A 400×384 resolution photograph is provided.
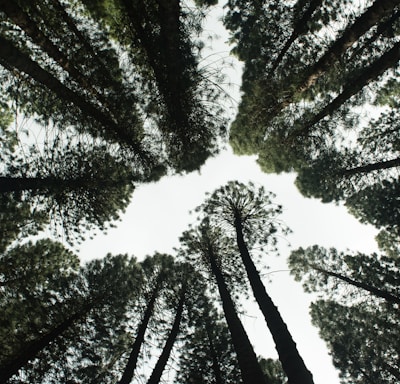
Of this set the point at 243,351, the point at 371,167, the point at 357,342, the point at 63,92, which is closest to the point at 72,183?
the point at 63,92

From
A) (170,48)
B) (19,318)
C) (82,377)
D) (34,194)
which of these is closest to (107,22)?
(170,48)

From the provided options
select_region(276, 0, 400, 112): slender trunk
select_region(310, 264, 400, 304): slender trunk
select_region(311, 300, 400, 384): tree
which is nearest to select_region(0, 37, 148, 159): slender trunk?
select_region(276, 0, 400, 112): slender trunk

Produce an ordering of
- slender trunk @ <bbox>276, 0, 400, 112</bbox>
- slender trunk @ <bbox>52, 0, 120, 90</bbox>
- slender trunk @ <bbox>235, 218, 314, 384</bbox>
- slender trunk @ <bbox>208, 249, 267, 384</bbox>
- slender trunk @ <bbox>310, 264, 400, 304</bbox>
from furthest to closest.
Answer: slender trunk @ <bbox>310, 264, 400, 304</bbox> → slender trunk @ <bbox>52, 0, 120, 90</bbox> → slender trunk @ <bbox>276, 0, 400, 112</bbox> → slender trunk @ <bbox>208, 249, 267, 384</bbox> → slender trunk @ <bbox>235, 218, 314, 384</bbox>

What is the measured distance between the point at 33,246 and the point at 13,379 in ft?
15.2

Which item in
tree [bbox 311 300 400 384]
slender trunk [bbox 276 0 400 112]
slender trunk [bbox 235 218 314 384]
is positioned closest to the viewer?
slender trunk [bbox 235 218 314 384]

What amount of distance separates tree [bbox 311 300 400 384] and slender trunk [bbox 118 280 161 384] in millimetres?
10433

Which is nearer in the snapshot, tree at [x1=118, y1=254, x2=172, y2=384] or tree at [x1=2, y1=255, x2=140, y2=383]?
tree at [x1=2, y1=255, x2=140, y2=383]

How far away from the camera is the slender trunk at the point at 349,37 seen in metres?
5.77

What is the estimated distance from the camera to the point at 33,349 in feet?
26.1

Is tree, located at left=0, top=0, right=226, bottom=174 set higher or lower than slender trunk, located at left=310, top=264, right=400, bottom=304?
higher

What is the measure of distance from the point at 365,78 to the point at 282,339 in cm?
761

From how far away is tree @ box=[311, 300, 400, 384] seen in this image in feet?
47.8

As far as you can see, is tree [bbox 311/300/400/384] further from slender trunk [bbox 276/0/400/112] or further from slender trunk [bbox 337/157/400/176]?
slender trunk [bbox 276/0/400/112]

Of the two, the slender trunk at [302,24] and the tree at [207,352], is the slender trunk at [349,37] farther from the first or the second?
the tree at [207,352]
